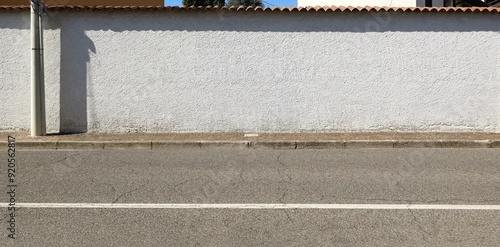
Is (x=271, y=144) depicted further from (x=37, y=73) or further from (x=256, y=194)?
(x=37, y=73)

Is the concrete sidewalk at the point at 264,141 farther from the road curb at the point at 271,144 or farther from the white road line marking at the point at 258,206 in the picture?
the white road line marking at the point at 258,206

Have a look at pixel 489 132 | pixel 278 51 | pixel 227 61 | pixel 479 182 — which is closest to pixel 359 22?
pixel 278 51

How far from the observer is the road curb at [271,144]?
9523 millimetres

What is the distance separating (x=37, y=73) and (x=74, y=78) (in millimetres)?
821

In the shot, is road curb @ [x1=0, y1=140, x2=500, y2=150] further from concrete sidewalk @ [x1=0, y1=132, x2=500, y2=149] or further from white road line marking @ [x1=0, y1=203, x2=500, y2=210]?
white road line marking @ [x1=0, y1=203, x2=500, y2=210]

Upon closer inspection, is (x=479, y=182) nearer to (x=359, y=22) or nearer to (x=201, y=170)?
(x=201, y=170)

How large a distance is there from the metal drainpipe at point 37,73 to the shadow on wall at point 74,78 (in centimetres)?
55

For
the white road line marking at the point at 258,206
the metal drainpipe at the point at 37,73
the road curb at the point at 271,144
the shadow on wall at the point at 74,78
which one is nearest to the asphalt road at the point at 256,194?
the white road line marking at the point at 258,206

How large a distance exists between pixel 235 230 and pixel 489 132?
27.1 ft

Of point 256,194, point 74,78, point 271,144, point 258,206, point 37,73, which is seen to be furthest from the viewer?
point 74,78

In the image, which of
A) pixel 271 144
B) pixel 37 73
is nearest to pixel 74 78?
pixel 37 73

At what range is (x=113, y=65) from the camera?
35.2 feet

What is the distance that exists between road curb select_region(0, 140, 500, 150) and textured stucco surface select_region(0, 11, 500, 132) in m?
1.34

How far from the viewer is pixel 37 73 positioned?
400 inches
